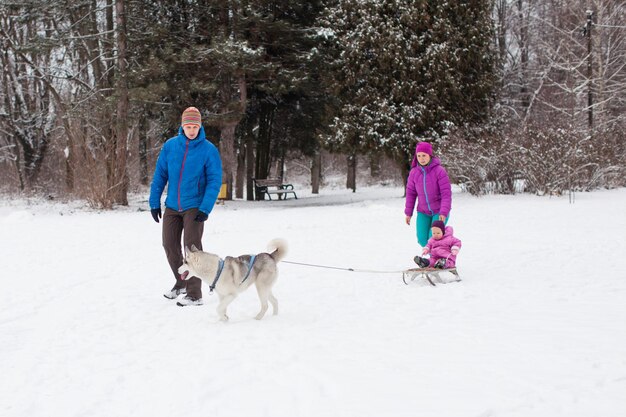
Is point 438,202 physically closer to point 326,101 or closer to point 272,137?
point 326,101

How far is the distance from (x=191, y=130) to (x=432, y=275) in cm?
366

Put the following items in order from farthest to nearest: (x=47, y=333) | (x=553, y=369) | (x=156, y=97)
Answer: (x=156, y=97) < (x=47, y=333) < (x=553, y=369)

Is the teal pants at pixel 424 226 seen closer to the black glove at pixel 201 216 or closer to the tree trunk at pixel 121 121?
the black glove at pixel 201 216

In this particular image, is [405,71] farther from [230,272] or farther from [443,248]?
[230,272]

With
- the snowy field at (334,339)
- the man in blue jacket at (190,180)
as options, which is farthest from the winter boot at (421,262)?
the man in blue jacket at (190,180)

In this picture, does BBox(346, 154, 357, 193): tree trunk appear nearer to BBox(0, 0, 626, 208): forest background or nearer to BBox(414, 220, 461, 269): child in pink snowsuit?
BBox(0, 0, 626, 208): forest background

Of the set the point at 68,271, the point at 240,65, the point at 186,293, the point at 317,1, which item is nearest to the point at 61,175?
the point at 240,65

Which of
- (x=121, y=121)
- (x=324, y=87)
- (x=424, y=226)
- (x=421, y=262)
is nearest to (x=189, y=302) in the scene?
(x=421, y=262)

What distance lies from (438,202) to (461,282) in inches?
45.2

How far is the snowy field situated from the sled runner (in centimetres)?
23

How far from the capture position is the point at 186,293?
629cm

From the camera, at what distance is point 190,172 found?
6.10m

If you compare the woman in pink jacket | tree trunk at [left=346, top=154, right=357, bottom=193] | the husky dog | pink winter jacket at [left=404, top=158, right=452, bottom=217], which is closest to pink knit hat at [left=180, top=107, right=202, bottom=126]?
the husky dog

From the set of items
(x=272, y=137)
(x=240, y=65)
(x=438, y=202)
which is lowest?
(x=438, y=202)
